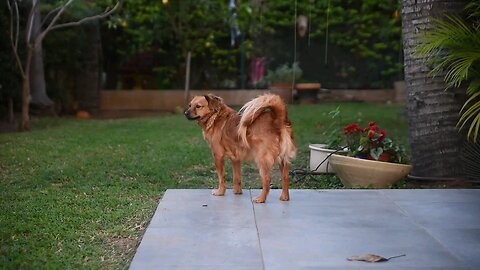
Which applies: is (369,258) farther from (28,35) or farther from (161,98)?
(161,98)

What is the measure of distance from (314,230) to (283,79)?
1273 cm

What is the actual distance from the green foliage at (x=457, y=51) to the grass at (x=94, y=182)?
1.61 m

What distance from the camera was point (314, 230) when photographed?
14.7ft

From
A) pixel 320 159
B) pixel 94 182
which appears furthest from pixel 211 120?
pixel 320 159

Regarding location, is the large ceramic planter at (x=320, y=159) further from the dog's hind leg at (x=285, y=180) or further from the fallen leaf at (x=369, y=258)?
the fallen leaf at (x=369, y=258)

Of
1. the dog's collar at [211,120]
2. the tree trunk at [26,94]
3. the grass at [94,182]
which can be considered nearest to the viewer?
the grass at [94,182]

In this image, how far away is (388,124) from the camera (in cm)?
1234

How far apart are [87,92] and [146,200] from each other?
11.4 metres

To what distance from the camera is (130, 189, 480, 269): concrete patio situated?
12.4 ft

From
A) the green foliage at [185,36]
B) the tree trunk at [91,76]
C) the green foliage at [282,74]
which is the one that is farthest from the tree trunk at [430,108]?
the tree trunk at [91,76]

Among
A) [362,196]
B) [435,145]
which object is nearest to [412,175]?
[435,145]

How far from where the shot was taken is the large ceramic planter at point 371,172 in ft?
20.2

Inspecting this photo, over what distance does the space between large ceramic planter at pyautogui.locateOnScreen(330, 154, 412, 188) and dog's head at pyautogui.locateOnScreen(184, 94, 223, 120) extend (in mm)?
1571

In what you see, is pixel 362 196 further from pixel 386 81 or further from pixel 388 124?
pixel 386 81
